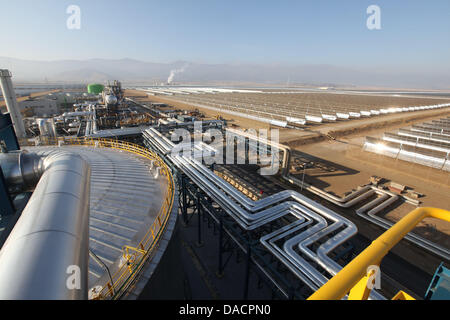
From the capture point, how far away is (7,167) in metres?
6.76

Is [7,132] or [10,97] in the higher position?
[10,97]

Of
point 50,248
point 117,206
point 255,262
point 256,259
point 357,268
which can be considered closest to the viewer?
point 357,268

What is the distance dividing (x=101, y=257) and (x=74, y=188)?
2418 millimetres

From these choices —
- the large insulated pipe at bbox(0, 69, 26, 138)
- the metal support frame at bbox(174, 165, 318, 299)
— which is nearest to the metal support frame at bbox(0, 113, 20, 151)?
the metal support frame at bbox(174, 165, 318, 299)

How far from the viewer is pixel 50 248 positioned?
11.7 feet

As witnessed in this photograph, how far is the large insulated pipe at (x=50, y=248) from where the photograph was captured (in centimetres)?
307

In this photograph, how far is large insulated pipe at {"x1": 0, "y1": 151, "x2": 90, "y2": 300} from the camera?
10.1 ft

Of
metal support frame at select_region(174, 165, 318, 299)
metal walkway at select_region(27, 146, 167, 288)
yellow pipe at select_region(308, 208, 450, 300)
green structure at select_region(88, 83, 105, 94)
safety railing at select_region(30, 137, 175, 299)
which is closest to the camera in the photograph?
yellow pipe at select_region(308, 208, 450, 300)

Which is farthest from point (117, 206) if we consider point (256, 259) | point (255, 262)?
point (256, 259)

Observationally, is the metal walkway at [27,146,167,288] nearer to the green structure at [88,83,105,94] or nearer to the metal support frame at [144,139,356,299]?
the metal support frame at [144,139,356,299]

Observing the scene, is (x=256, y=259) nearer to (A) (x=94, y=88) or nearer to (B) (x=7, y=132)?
(B) (x=7, y=132)
